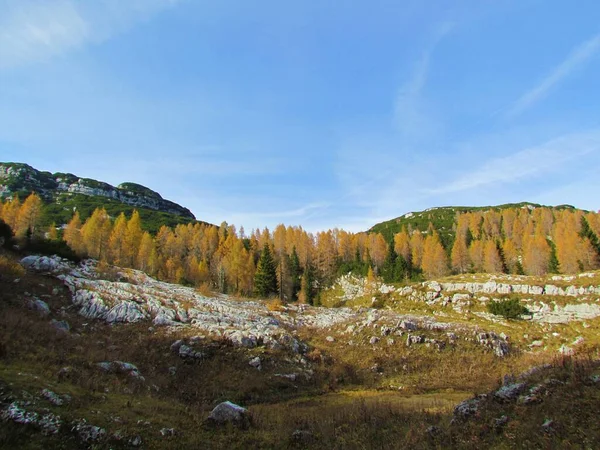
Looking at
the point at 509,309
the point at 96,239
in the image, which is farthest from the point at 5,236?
the point at 509,309

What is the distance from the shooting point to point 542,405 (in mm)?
10320

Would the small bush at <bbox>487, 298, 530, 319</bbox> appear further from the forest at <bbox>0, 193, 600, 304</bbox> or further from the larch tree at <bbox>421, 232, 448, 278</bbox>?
the larch tree at <bbox>421, 232, 448, 278</bbox>

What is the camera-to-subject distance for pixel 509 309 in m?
50.4

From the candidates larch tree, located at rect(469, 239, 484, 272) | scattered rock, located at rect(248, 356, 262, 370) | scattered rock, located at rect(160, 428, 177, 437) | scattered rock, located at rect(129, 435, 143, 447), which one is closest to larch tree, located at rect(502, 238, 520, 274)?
larch tree, located at rect(469, 239, 484, 272)

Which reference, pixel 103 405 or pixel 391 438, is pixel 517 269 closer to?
pixel 391 438

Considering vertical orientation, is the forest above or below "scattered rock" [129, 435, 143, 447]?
above

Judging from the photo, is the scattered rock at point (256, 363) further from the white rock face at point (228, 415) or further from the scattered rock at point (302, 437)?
the scattered rock at point (302, 437)

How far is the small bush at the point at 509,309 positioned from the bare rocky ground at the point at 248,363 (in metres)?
1.71

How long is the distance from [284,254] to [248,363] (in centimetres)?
6873

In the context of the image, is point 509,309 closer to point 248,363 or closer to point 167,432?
point 248,363

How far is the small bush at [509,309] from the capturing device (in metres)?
49.9

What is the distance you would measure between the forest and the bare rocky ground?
86.0 ft

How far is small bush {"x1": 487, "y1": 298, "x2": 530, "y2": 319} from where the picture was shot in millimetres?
49906

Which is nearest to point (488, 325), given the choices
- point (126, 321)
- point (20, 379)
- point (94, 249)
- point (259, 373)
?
point (259, 373)
